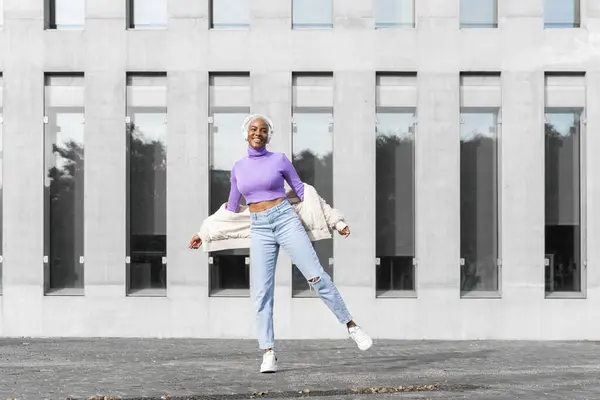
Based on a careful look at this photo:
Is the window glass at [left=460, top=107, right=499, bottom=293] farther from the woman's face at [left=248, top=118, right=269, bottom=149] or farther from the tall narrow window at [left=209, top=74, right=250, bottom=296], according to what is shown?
the woman's face at [left=248, top=118, right=269, bottom=149]

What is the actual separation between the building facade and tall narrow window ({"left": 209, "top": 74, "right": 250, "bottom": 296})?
0.03 metres

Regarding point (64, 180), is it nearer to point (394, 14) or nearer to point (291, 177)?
point (394, 14)

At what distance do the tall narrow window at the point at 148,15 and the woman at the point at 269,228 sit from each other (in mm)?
5983

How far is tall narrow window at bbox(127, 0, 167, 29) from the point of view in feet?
51.5

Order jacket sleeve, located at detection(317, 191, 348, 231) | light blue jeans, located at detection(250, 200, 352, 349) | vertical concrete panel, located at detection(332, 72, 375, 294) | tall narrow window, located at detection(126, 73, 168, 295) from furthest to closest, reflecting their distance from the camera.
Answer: tall narrow window, located at detection(126, 73, 168, 295) < vertical concrete panel, located at detection(332, 72, 375, 294) < jacket sleeve, located at detection(317, 191, 348, 231) < light blue jeans, located at detection(250, 200, 352, 349)

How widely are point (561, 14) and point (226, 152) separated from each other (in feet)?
16.6

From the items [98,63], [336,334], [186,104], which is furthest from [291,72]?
[336,334]

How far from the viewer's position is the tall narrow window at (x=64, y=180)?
15.7m

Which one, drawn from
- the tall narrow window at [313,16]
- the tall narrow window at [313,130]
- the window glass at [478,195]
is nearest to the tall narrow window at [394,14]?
the tall narrow window at [313,16]

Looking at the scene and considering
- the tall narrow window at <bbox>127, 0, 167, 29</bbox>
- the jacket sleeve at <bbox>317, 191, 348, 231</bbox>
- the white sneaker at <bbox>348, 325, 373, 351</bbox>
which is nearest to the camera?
the white sneaker at <bbox>348, 325, 373, 351</bbox>

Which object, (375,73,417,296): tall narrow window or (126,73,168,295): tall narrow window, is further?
(126,73,168,295): tall narrow window

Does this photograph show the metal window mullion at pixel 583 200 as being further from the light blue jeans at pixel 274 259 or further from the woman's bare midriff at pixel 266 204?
the woman's bare midriff at pixel 266 204

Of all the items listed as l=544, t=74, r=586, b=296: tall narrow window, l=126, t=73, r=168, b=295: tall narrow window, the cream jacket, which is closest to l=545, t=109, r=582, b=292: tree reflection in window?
l=544, t=74, r=586, b=296: tall narrow window

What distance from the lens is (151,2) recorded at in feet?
51.7
